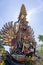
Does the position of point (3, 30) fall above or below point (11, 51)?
above

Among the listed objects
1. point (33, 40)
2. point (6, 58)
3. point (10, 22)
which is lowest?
point (6, 58)

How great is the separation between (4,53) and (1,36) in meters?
1.45

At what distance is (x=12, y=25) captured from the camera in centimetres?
1526

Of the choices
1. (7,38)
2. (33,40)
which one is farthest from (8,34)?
(33,40)

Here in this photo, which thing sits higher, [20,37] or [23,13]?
[23,13]

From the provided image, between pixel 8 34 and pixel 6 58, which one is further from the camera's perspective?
pixel 8 34

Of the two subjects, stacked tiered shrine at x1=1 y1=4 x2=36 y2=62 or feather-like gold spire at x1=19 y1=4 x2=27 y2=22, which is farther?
feather-like gold spire at x1=19 y1=4 x2=27 y2=22

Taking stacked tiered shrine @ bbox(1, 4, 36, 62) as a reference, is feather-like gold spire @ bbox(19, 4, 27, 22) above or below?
above

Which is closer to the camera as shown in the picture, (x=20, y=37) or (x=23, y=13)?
(x=20, y=37)

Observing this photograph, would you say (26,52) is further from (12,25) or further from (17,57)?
(12,25)

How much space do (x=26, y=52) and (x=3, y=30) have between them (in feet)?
5.64

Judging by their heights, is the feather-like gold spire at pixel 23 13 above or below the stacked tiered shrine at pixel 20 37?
above

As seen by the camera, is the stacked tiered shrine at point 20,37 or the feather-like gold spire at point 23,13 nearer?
the stacked tiered shrine at point 20,37

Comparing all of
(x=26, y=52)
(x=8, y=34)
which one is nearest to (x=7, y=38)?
(x=8, y=34)
